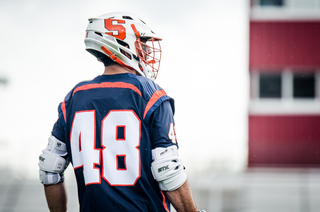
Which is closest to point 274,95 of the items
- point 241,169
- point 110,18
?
point 241,169

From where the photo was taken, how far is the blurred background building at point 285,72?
12.8 metres

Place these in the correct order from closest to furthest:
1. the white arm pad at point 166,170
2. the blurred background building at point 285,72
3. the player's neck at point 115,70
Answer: the white arm pad at point 166,170 < the player's neck at point 115,70 < the blurred background building at point 285,72

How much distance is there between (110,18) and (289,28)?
37.7 feet

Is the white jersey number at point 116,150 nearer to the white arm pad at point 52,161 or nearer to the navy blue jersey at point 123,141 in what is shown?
the navy blue jersey at point 123,141

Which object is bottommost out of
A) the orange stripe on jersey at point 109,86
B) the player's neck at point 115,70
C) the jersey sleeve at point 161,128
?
the jersey sleeve at point 161,128

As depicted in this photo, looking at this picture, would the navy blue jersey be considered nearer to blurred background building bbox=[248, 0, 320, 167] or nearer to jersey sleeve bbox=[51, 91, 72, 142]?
jersey sleeve bbox=[51, 91, 72, 142]

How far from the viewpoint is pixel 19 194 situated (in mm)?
11164

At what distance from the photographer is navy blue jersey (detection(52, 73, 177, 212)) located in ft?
7.52

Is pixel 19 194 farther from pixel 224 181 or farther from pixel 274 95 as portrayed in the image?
pixel 274 95

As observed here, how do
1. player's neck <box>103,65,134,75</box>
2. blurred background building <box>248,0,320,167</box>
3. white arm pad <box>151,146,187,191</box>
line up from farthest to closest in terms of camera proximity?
1. blurred background building <box>248,0,320,167</box>
2. player's neck <box>103,65,134,75</box>
3. white arm pad <box>151,146,187,191</box>

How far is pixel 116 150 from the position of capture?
2.30m

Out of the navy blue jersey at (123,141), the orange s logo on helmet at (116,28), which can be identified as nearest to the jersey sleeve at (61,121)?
the navy blue jersey at (123,141)

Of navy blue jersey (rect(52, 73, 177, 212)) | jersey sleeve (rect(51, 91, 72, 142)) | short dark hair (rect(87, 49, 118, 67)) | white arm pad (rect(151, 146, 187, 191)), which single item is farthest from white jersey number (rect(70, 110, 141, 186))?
short dark hair (rect(87, 49, 118, 67))

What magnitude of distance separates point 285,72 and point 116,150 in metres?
11.6
